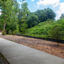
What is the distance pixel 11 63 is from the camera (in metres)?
3.80

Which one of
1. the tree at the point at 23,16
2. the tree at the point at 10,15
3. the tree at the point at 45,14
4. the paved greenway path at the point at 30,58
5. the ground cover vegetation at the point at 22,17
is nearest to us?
the paved greenway path at the point at 30,58

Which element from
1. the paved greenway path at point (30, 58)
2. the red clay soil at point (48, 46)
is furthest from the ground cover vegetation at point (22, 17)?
the paved greenway path at point (30, 58)

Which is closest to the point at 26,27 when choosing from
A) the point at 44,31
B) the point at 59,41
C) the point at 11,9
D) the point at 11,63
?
the point at 11,9

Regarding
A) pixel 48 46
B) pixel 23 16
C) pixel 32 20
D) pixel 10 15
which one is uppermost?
pixel 10 15

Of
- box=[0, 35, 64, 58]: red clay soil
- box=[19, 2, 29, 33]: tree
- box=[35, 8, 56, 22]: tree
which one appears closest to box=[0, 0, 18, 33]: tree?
box=[19, 2, 29, 33]: tree

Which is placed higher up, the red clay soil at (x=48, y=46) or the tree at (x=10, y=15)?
the tree at (x=10, y=15)

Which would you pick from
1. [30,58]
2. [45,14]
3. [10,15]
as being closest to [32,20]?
[45,14]

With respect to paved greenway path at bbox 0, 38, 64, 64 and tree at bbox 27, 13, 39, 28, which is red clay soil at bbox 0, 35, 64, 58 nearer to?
paved greenway path at bbox 0, 38, 64, 64

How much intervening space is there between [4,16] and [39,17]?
7918 mm

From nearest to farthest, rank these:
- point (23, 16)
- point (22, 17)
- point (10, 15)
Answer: point (23, 16), point (22, 17), point (10, 15)

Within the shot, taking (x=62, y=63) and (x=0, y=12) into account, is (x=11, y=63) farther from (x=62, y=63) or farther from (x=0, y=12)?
(x=0, y=12)

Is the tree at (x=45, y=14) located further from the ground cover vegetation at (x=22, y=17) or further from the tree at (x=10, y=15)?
the tree at (x=10, y=15)

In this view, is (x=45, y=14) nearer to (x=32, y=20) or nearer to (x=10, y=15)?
(x=32, y=20)

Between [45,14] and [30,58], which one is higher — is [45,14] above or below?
above
